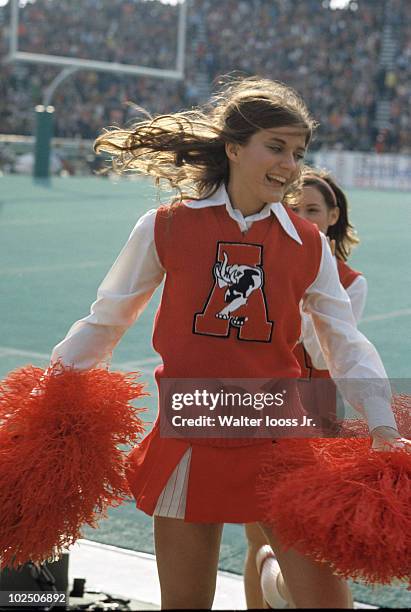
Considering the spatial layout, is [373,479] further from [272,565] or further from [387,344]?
[387,344]

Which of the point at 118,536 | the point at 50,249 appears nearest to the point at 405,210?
the point at 50,249

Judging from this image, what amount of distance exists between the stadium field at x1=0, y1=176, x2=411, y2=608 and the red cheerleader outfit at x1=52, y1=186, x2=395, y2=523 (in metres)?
0.43

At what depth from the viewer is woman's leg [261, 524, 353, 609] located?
1965mm

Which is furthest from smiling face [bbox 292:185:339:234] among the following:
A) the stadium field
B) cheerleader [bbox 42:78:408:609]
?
cheerleader [bbox 42:78:408:609]

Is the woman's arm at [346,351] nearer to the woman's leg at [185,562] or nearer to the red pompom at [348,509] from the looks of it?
the red pompom at [348,509]

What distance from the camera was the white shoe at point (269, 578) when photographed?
8.52 ft

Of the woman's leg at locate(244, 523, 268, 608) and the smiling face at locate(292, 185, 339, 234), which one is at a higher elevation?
the smiling face at locate(292, 185, 339, 234)

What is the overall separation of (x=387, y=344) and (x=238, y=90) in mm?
4284

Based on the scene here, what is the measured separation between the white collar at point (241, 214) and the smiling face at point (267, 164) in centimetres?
2

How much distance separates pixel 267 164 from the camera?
7.22ft

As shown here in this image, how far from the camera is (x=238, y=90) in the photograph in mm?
2357

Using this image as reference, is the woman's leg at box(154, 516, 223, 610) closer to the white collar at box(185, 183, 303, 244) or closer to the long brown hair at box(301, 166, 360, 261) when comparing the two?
the white collar at box(185, 183, 303, 244)

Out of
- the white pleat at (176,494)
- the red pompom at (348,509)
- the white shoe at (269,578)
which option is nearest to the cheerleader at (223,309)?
the white pleat at (176,494)

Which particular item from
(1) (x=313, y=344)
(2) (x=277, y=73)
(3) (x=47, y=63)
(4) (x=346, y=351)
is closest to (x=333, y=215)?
(1) (x=313, y=344)
